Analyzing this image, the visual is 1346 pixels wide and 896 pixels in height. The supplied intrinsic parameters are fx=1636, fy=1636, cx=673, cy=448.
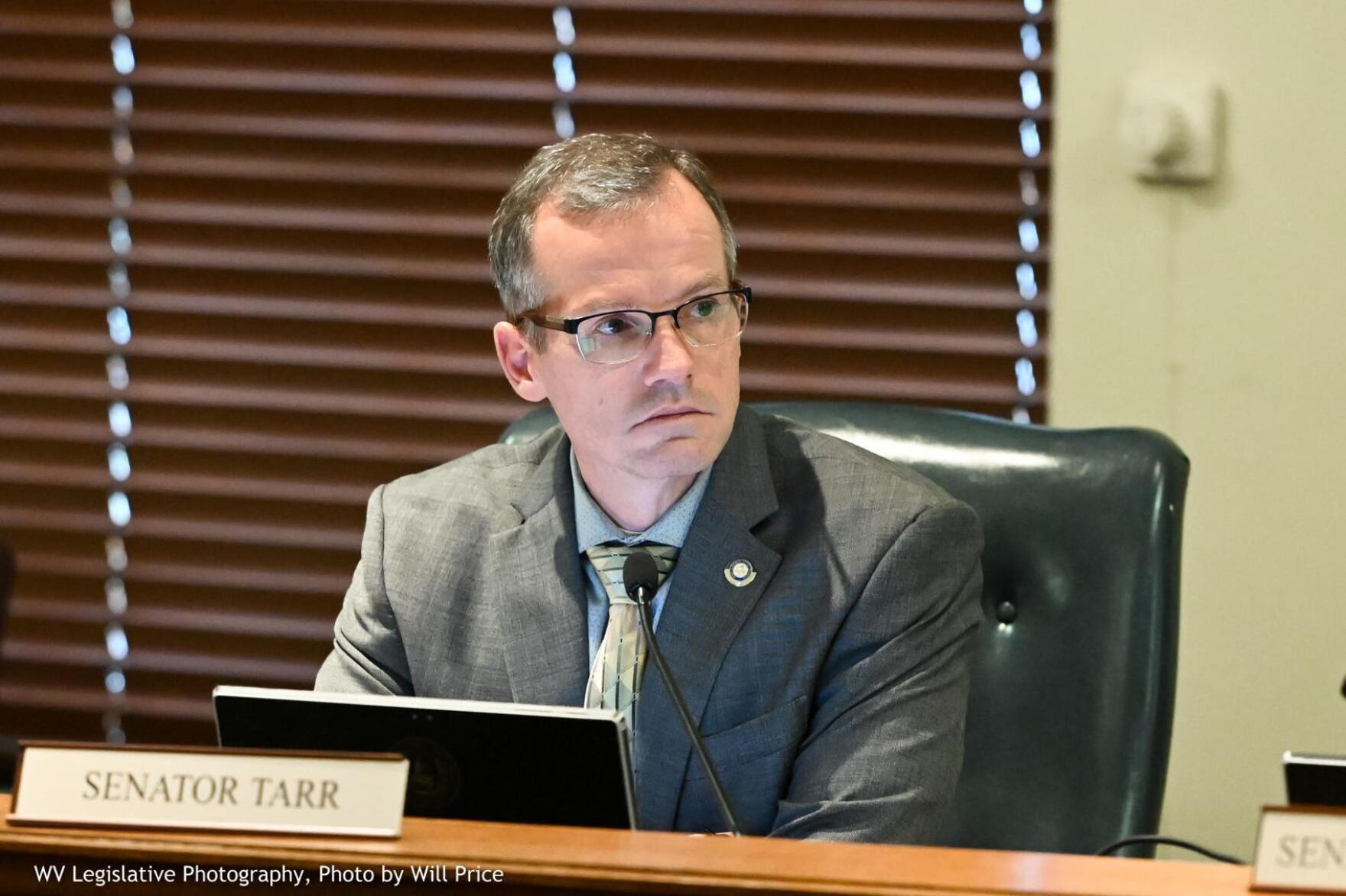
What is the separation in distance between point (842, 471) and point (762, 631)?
0.76 ft

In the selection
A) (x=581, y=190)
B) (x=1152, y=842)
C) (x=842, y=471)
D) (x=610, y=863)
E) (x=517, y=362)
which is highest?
(x=581, y=190)

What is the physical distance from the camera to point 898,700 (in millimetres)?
1787

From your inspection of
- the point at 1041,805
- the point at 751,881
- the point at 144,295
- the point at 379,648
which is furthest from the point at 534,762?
the point at 144,295

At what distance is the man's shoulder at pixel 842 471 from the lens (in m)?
1.90

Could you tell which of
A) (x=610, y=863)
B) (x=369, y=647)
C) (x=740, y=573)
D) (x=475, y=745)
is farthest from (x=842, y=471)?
(x=610, y=863)

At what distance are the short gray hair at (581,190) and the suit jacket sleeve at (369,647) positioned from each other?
37 centimetres

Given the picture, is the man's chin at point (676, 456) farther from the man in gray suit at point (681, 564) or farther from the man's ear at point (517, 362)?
the man's ear at point (517, 362)

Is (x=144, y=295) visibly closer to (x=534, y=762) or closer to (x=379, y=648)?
(x=379, y=648)

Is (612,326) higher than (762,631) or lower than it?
higher

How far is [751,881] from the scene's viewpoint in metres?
1.08

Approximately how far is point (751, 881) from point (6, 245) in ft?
8.22

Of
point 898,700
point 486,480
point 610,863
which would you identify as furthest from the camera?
point 486,480

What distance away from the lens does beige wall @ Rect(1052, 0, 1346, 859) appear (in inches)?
106

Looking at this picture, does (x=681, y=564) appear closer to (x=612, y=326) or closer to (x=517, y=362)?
(x=612, y=326)
